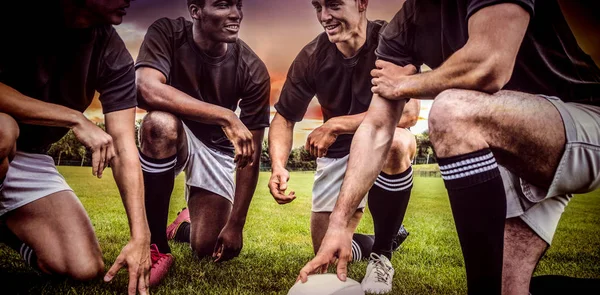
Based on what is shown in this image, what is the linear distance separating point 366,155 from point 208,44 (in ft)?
3.15

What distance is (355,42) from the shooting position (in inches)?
90.0

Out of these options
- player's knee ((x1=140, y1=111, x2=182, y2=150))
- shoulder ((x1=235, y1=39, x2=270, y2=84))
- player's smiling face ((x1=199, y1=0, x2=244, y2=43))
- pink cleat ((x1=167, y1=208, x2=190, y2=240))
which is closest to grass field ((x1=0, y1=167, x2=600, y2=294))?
pink cleat ((x1=167, y1=208, x2=190, y2=240))

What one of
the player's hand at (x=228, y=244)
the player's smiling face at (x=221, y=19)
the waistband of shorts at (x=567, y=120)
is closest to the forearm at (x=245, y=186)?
the player's hand at (x=228, y=244)

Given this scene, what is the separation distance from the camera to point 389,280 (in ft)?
6.93

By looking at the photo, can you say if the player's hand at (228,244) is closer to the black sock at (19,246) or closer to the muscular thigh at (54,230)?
the muscular thigh at (54,230)

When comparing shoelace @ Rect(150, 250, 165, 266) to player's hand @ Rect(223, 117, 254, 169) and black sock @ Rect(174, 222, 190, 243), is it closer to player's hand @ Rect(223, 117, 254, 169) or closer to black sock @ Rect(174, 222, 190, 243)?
black sock @ Rect(174, 222, 190, 243)

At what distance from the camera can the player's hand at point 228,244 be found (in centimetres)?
233

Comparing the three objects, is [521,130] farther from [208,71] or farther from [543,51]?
[208,71]

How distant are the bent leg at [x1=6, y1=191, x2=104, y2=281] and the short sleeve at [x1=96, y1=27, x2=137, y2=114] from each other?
475 mm

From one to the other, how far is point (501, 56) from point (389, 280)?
3.49ft

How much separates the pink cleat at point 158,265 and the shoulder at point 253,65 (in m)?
0.91

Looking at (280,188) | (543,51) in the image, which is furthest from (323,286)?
(543,51)

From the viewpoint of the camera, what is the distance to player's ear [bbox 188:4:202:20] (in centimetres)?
227

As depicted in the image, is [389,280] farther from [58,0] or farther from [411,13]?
[58,0]
